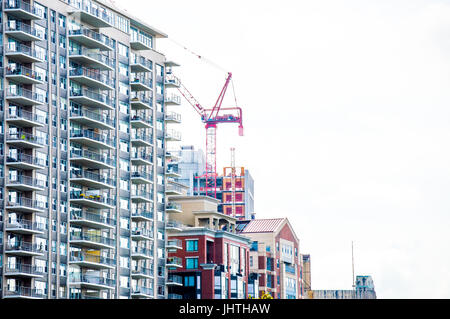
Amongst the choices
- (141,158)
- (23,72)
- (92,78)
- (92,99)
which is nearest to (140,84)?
(141,158)

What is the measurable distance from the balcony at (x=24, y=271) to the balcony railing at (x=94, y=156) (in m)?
19.2

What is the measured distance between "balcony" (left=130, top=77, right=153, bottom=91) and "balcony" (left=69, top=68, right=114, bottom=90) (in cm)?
795

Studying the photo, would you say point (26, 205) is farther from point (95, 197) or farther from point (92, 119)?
point (92, 119)

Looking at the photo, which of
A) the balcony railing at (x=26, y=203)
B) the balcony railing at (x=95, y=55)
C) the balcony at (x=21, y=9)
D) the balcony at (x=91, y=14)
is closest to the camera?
the balcony railing at (x=26, y=203)

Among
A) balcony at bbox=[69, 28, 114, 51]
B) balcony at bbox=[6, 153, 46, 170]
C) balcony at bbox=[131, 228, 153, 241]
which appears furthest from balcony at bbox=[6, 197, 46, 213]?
balcony at bbox=[131, 228, 153, 241]

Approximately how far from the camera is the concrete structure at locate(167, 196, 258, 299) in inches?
6698

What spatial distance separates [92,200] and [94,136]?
1022 cm

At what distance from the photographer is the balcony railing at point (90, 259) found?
129 meters

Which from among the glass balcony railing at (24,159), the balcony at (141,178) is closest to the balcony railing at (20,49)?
the glass balcony railing at (24,159)

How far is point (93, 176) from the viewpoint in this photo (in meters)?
136

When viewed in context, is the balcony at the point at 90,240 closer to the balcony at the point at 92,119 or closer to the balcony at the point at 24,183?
the balcony at the point at 24,183

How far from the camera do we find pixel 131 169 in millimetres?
150250

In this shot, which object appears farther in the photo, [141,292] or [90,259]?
Result: [141,292]
